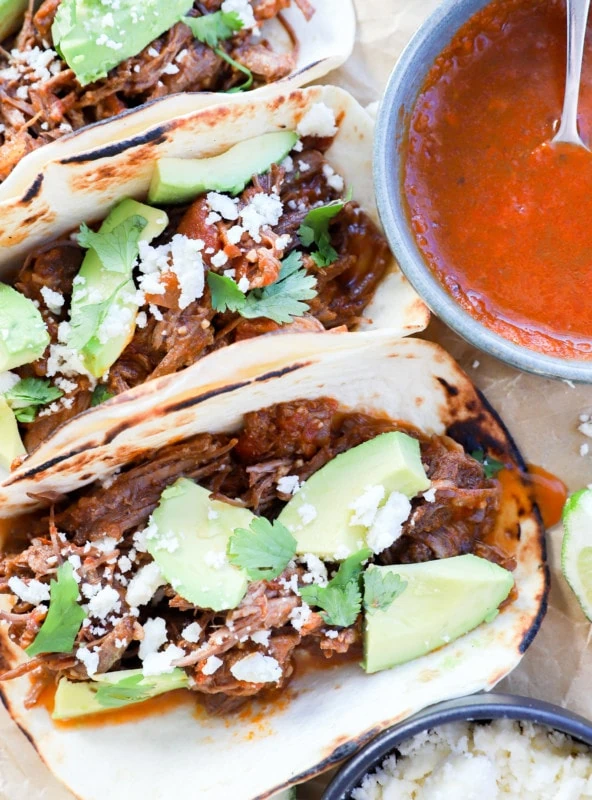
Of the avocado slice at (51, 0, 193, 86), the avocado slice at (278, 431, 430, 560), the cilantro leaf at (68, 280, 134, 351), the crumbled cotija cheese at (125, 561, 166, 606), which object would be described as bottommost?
the avocado slice at (278, 431, 430, 560)

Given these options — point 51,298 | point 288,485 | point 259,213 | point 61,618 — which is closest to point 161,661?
point 61,618

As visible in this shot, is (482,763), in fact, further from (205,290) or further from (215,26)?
(215,26)

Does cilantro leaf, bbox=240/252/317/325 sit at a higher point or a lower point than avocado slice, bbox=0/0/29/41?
lower

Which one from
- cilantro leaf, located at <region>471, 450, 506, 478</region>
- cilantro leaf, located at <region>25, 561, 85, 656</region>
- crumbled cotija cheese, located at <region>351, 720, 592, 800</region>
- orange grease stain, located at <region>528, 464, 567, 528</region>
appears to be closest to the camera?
cilantro leaf, located at <region>25, 561, 85, 656</region>

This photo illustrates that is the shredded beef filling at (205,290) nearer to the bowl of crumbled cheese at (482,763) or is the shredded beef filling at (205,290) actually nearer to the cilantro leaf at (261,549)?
the cilantro leaf at (261,549)

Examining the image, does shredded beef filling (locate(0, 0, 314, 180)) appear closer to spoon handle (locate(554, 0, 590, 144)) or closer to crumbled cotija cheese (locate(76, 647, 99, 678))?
spoon handle (locate(554, 0, 590, 144))

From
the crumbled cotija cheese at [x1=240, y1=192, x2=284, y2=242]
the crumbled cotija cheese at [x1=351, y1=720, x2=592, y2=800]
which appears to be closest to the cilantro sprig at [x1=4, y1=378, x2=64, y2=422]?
the crumbled cotija cheese at [x1=240, y1=192, x2=284, y2=242]
